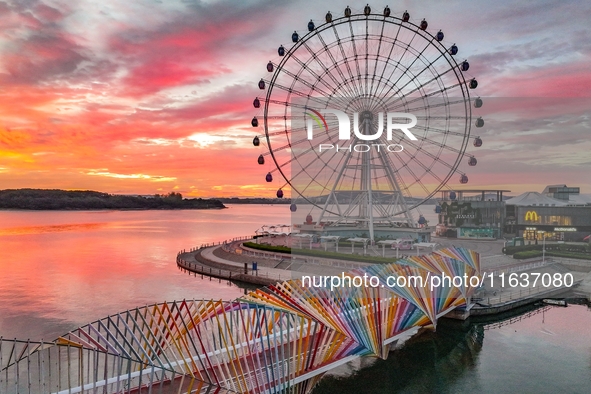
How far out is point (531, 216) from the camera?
70.7 meters

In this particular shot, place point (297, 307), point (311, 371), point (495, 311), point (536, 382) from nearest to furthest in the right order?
point (311, 371)
point (297, 307)
point (536, 382)
point (495, 311)

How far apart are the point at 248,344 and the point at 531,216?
66.9 meters

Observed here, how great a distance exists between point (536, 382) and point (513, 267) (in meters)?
23.9

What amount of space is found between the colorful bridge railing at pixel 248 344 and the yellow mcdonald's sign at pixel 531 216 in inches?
2027

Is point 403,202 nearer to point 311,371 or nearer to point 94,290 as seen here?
point 94,290

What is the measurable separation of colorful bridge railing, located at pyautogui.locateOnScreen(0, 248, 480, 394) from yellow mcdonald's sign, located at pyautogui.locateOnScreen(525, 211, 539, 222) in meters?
51.5

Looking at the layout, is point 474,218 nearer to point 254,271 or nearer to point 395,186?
point 395,186

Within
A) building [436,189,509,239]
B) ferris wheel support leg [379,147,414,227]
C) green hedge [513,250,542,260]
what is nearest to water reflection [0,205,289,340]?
ferris wheel support leg [379,147,414,227]

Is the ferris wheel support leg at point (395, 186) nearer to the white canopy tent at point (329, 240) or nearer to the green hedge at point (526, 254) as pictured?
the white canopy tent at point (329, 240)

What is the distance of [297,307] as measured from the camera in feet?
58.3

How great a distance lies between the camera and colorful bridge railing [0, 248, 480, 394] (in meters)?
13.6

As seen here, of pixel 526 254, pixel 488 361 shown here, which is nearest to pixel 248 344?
pixel 488 361

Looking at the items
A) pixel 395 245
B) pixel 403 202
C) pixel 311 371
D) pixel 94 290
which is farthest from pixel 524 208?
pixel 311 371

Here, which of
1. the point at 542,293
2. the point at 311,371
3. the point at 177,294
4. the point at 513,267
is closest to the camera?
the point at 311,371
